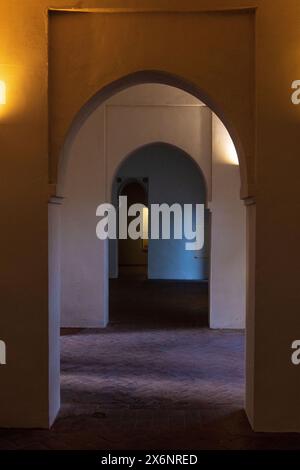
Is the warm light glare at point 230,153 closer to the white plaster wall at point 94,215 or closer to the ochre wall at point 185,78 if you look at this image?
the white plaster wall at point 94,215

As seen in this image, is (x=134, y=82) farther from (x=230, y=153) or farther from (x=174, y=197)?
(x=174, y=197)

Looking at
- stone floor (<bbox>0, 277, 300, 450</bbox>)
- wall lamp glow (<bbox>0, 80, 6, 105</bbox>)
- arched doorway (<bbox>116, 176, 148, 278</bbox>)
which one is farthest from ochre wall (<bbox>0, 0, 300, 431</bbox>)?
arched doorway (<bbox>116, 176, 148, 278</bbox>)

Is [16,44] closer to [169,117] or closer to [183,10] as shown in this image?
[183,10]

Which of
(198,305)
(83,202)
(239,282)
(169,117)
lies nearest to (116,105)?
(169,117)

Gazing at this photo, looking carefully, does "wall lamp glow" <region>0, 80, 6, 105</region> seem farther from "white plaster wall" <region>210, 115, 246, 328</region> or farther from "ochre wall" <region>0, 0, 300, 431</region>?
"white plaster wall" <region>210, 115, 246, 328</region>

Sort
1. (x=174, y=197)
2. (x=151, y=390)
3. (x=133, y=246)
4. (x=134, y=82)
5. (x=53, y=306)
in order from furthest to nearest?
(x=133, y=246) < (x=174, y=197) < (x=151, y=390) < (x=134, y=82) < (x=53, y=306)

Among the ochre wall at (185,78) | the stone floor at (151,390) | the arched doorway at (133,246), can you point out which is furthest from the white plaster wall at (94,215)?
the arched doorway at (133,246)

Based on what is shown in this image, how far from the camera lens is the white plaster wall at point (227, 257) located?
36.7 feet

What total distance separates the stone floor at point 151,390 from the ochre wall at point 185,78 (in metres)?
0.40

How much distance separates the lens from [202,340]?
398 inches

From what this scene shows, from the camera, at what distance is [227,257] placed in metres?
11.2

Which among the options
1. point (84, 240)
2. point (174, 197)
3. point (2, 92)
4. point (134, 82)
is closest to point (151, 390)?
point (134, 82)

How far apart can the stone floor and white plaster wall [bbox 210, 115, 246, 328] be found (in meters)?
0.46

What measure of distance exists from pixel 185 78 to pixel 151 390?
3877mm
